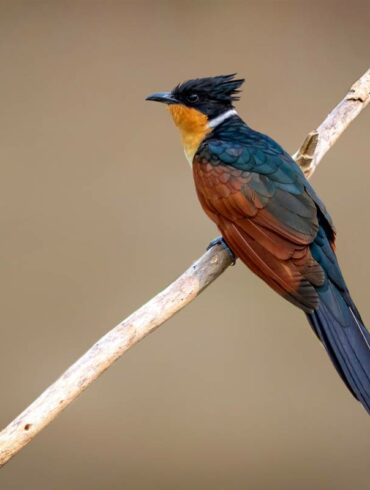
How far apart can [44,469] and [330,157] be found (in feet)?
4.52

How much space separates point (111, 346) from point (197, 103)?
2.83ft

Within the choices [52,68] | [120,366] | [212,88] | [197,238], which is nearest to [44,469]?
[120,366]

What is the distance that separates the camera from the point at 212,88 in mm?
3000

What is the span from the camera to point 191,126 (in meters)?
3.01

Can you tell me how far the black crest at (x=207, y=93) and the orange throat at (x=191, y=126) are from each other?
16mm

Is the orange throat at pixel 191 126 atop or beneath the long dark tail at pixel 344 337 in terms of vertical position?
atop

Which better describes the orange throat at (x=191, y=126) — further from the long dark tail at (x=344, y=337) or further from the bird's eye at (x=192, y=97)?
the long dark tail at (x=344, y=337)

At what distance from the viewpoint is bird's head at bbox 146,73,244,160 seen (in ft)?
9.83

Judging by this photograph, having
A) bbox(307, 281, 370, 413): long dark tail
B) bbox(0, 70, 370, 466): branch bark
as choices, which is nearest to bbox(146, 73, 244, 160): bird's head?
bbox(0, 70, 370, 466): branch bark

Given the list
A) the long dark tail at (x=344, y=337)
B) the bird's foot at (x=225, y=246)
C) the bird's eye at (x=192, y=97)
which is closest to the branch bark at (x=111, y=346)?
the bird's foot at (x=225, y=246)

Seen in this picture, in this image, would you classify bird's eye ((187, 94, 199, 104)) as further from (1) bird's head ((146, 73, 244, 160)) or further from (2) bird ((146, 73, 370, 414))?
(2) bird ((146, 73, 370, 414))

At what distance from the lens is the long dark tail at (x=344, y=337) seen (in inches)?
98.8

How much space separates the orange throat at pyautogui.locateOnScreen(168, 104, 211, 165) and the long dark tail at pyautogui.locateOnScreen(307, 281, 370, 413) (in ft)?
1.79

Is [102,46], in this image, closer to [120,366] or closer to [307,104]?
[307,104]
